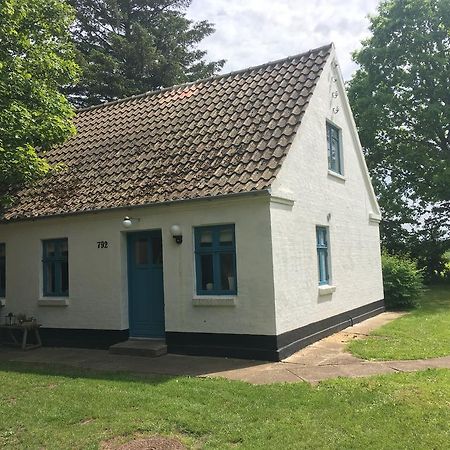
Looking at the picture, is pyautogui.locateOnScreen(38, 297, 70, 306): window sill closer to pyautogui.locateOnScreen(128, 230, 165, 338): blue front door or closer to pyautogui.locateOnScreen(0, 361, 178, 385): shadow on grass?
pyautogui.locateOnScreen(128, 230, 165, 338): blue front door

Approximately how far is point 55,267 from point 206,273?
4314 millimetres

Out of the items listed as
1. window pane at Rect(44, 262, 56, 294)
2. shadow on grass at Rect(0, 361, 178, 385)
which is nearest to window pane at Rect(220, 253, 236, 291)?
shadow on grass at Rect(0, 361, 178, 385)

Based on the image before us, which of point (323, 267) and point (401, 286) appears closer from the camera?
point (323, 267)

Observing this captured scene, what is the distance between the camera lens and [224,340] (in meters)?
10.1

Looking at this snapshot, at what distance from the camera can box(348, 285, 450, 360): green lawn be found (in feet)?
31.2

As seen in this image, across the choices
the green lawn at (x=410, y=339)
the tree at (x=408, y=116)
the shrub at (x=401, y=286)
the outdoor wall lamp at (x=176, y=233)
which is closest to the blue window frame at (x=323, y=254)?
the green lawn at (x=410, y=339)

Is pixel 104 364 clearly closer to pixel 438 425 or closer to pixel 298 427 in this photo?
pixel 298 427

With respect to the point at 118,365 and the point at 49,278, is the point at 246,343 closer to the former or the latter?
the point at 118,365

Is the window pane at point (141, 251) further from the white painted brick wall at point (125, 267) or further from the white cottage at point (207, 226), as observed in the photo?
the white painted brick wall at point (125, 267)

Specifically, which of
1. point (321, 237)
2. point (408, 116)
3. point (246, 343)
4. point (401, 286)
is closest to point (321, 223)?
point (321, 237)

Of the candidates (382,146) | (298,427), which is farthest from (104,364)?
(382,146)

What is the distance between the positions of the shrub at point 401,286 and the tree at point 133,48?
1946 centimetres

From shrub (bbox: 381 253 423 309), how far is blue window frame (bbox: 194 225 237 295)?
9181 millimetres

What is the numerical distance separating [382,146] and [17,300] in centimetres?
2267
